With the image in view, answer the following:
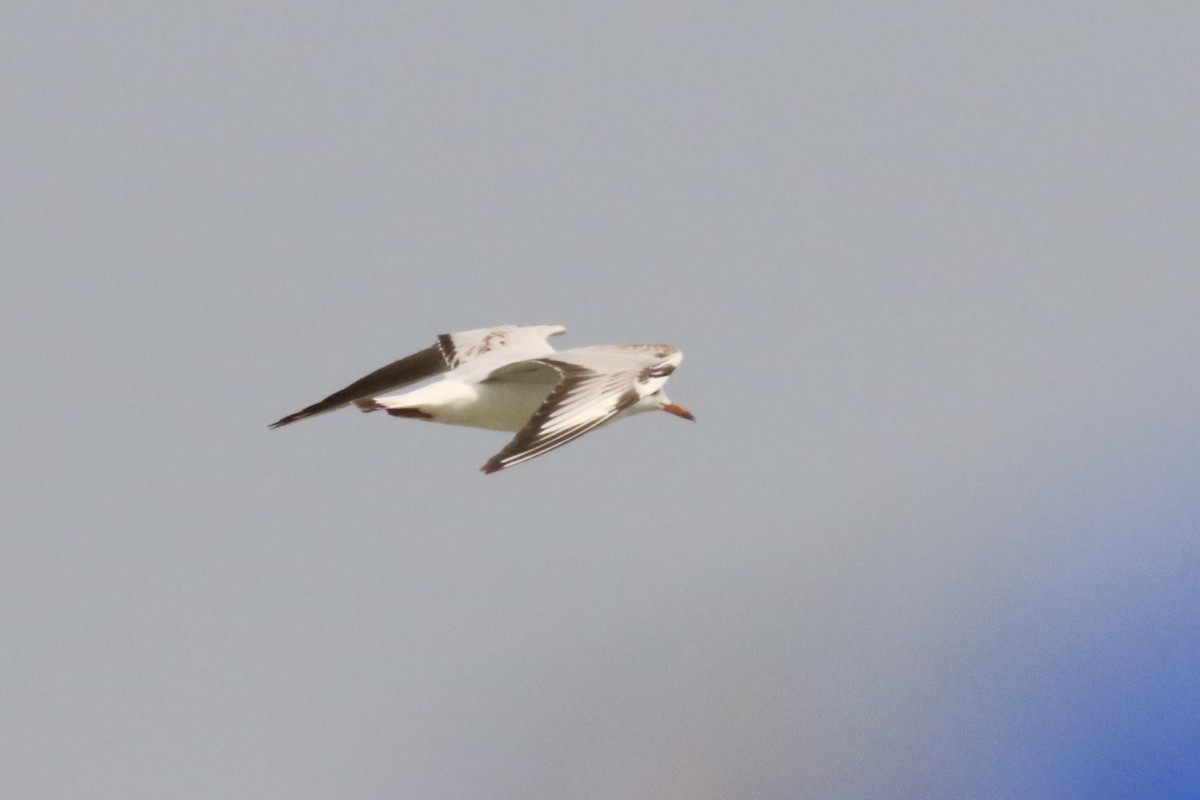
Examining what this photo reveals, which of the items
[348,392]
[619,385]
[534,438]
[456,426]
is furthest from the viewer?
[348,392]

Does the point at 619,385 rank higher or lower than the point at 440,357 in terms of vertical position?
lower

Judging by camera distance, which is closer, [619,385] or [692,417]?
[619,385]

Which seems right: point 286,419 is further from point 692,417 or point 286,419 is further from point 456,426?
point 692,417

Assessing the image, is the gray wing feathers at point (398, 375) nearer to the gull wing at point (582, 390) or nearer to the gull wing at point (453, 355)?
the gull wing at point (453, 355)

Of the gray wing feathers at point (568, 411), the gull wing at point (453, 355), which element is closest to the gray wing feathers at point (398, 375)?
the gull wing at point (453, 355)

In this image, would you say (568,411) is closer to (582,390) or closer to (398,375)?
(582,390)

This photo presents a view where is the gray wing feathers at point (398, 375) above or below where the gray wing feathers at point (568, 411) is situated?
above

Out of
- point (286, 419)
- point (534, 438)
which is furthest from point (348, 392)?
point (534, 438)
